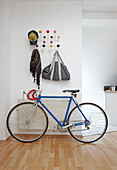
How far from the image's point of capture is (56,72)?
332 centimetres

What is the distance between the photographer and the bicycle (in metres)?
2.92

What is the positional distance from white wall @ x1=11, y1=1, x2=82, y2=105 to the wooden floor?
930mm

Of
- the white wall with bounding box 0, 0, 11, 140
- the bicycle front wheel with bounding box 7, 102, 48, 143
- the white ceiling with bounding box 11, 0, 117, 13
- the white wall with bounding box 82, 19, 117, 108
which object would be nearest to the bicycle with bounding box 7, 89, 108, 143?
the bicycle front wheel with bounding box 7, 102, 48, 143

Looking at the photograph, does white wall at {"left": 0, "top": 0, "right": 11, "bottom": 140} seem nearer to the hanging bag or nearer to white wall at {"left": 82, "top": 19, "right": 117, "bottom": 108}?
the hanging bag

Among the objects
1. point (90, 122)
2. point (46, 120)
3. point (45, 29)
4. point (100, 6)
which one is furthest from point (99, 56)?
point (46, 120)

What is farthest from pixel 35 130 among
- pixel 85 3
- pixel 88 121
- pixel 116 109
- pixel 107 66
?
pixel 107 66

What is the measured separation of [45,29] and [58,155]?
2213mm

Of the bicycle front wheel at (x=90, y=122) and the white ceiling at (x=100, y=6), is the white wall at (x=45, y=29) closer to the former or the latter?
the white ceiling at (x=100, y=6)

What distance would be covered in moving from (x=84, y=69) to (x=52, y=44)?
2.24m

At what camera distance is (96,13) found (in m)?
3.95

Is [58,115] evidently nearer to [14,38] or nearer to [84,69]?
[14,38]

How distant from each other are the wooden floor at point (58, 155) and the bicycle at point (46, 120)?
16cm

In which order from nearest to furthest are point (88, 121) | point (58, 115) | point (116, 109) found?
point (88, 121) → point (58, 115) → point (116, 109)

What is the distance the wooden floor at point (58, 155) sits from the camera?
2.04 meters
